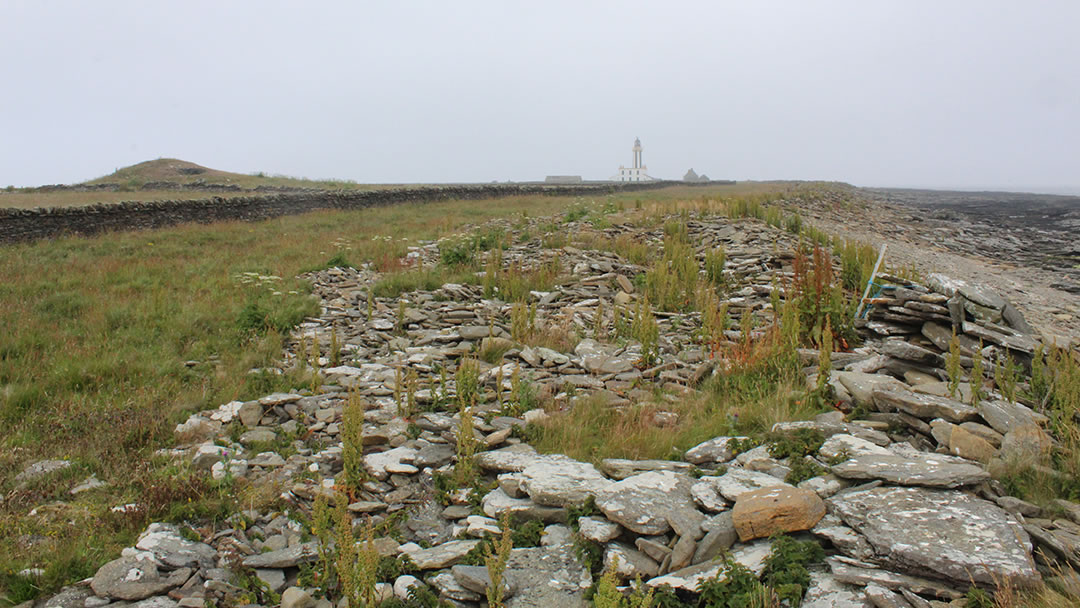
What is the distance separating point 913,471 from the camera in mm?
3639

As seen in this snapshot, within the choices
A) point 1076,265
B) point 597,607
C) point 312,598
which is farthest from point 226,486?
point 1076,265

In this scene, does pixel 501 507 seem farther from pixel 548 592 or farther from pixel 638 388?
pixel 638 388

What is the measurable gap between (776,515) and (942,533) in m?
0.79

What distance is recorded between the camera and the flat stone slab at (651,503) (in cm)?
346

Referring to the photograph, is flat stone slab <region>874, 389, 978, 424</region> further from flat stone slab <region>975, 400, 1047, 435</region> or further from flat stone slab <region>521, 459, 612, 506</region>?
flat stone slab <region>521, 459, 612, 506</region>

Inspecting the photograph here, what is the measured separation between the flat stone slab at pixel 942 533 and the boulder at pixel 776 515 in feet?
0.68

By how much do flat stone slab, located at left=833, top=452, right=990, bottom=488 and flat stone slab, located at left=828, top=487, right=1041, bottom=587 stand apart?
58 mm

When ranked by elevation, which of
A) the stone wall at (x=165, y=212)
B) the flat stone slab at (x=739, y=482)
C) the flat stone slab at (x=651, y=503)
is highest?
the stone wall at (x=165, y=212)

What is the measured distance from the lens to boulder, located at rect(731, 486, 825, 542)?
3294 millimetres

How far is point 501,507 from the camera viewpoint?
3916mm

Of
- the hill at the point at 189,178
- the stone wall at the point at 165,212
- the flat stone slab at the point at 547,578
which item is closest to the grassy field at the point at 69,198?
the stone wall at the point at 165,212

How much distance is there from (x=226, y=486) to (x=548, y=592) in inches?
96.8

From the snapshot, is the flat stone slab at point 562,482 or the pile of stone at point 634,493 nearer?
the pile of stone at point 634,493

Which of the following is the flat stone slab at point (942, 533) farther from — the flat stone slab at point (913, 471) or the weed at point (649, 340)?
the weed at point (649, 340)
